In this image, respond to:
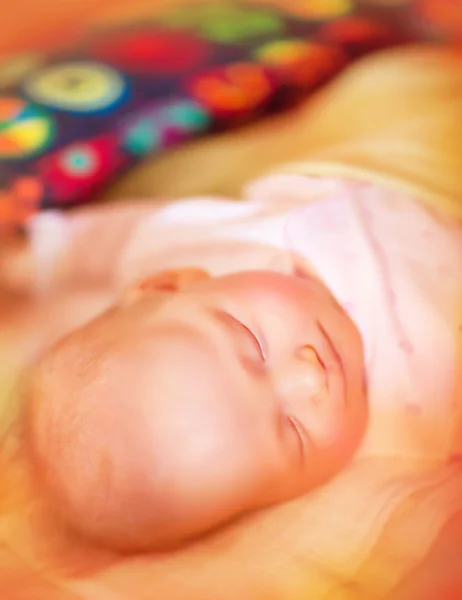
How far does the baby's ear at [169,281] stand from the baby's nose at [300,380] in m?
0.10

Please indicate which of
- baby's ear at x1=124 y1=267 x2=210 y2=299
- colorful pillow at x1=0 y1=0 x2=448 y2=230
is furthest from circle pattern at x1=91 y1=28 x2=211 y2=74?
baby's ear at x1=124 y1=267 x2=210 y2=299

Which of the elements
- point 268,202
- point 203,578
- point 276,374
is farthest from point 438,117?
point 203,578

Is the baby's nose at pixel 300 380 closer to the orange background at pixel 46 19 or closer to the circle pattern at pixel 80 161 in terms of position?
the circle pattern at pixel 80 161

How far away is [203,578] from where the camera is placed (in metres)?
0.49

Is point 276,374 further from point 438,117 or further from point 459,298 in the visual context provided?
point 438,117

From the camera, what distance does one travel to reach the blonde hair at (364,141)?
2.34ft

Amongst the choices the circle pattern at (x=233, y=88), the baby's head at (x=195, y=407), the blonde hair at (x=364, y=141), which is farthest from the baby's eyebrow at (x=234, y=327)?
the circle pattern at (x=233, y=88)

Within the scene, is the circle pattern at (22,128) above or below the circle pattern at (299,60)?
below

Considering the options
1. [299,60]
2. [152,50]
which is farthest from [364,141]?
[152,50]

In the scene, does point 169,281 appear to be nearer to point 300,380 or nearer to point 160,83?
point 300,380

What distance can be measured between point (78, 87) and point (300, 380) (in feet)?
1.27

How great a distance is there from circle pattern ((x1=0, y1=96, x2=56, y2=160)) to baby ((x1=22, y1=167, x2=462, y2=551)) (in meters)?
0.07

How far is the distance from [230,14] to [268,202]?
267mm

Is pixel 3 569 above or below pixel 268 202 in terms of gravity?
below
